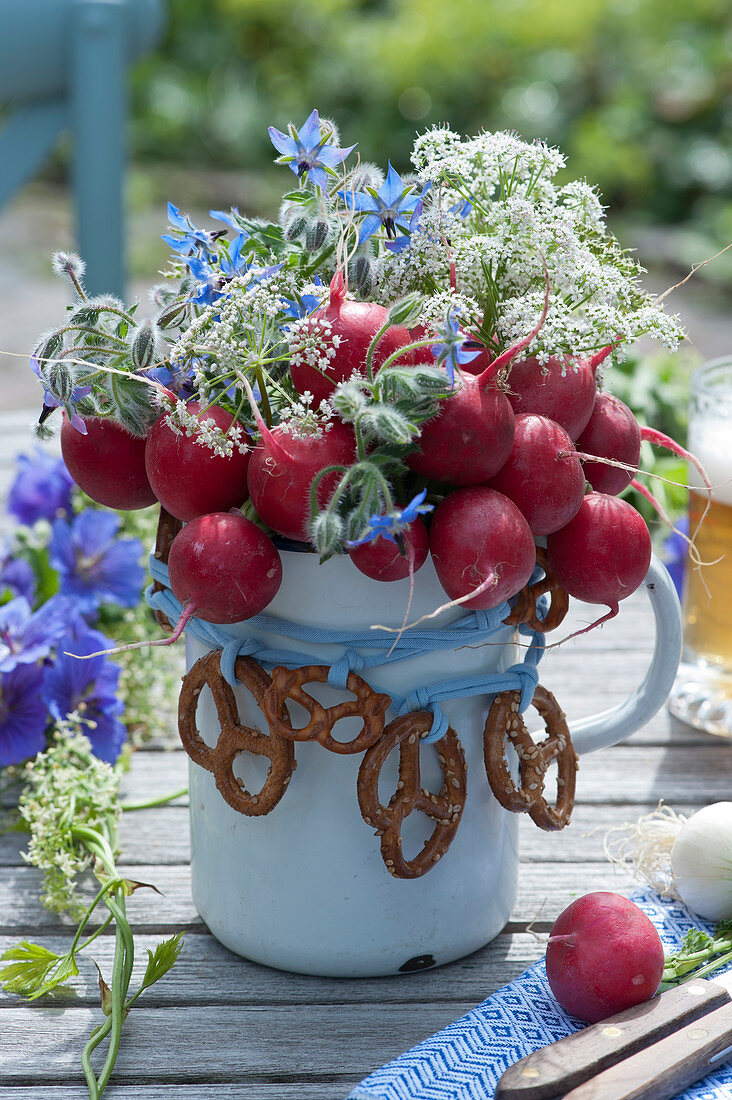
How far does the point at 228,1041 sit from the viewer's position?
79 cm

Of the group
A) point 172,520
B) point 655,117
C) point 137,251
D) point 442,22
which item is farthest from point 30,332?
point 172,520

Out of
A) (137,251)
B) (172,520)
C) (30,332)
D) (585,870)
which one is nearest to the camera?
(172,520)

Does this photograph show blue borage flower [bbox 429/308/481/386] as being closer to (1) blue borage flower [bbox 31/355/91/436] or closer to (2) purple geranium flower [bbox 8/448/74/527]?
(1) blue borage flower [bbox 31/355/91/436]

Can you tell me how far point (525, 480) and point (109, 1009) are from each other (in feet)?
1.47

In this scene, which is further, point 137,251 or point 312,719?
point 137,251

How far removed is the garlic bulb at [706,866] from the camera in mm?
890

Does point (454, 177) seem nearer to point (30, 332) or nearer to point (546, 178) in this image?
point (546, 178)

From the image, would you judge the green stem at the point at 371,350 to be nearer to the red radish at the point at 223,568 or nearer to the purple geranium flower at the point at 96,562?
the red radish at the point at 223,568

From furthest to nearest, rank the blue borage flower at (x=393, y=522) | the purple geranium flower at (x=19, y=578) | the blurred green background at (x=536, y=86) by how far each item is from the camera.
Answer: the blurred green background at (x=536, y=86), the purple geranium flower at (x=19, y=578), the blue borage flower at (x=393, y=522)

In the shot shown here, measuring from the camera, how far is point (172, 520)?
2.83ft

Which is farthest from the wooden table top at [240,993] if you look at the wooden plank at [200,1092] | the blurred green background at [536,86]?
the blurred green background at [536,86]

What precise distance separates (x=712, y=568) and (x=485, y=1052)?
25.4 inches

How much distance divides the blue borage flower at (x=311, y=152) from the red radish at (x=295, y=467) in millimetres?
184

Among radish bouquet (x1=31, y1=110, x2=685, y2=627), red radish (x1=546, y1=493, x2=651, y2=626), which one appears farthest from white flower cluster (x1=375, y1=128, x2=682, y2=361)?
red radish (x1=546, y1=493, x2=651, y2=626)
